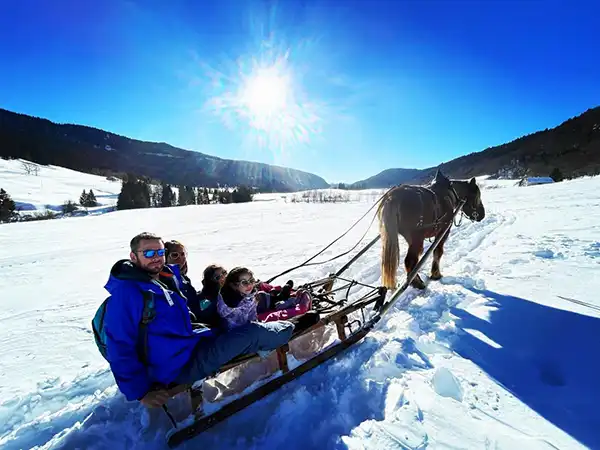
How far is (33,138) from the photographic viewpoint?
426ft

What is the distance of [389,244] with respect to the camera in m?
4.50

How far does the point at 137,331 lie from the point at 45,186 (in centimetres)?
11366

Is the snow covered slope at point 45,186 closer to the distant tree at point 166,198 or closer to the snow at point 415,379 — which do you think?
the distant tree at point 166,198

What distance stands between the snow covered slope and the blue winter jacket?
82274mm

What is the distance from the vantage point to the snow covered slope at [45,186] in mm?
69562

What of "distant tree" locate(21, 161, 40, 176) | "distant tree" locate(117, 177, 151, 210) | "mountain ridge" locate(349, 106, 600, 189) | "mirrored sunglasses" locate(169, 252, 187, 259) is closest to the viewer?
"mirrored sunglasses" locate(169, 252, 187, 259)

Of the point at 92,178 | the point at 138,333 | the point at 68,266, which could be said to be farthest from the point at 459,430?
the point at 92,178

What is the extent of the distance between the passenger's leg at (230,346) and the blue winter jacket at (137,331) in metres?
0.08

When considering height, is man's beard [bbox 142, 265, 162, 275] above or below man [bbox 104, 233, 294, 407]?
above

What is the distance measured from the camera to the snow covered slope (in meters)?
69.6

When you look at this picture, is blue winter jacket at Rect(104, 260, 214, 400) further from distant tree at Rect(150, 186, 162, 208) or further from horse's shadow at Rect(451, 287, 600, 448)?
distant tree at Rect(150, 186, 162, 208)

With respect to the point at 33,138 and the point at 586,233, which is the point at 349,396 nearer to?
the point at 586,233

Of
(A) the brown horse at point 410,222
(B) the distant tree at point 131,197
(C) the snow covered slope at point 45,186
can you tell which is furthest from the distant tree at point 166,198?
(A) the brown horse at point 410,222

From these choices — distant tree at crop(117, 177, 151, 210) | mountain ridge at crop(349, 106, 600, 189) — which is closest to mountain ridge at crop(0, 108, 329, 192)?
distant tree at crop(117, 177, 151, 210)
